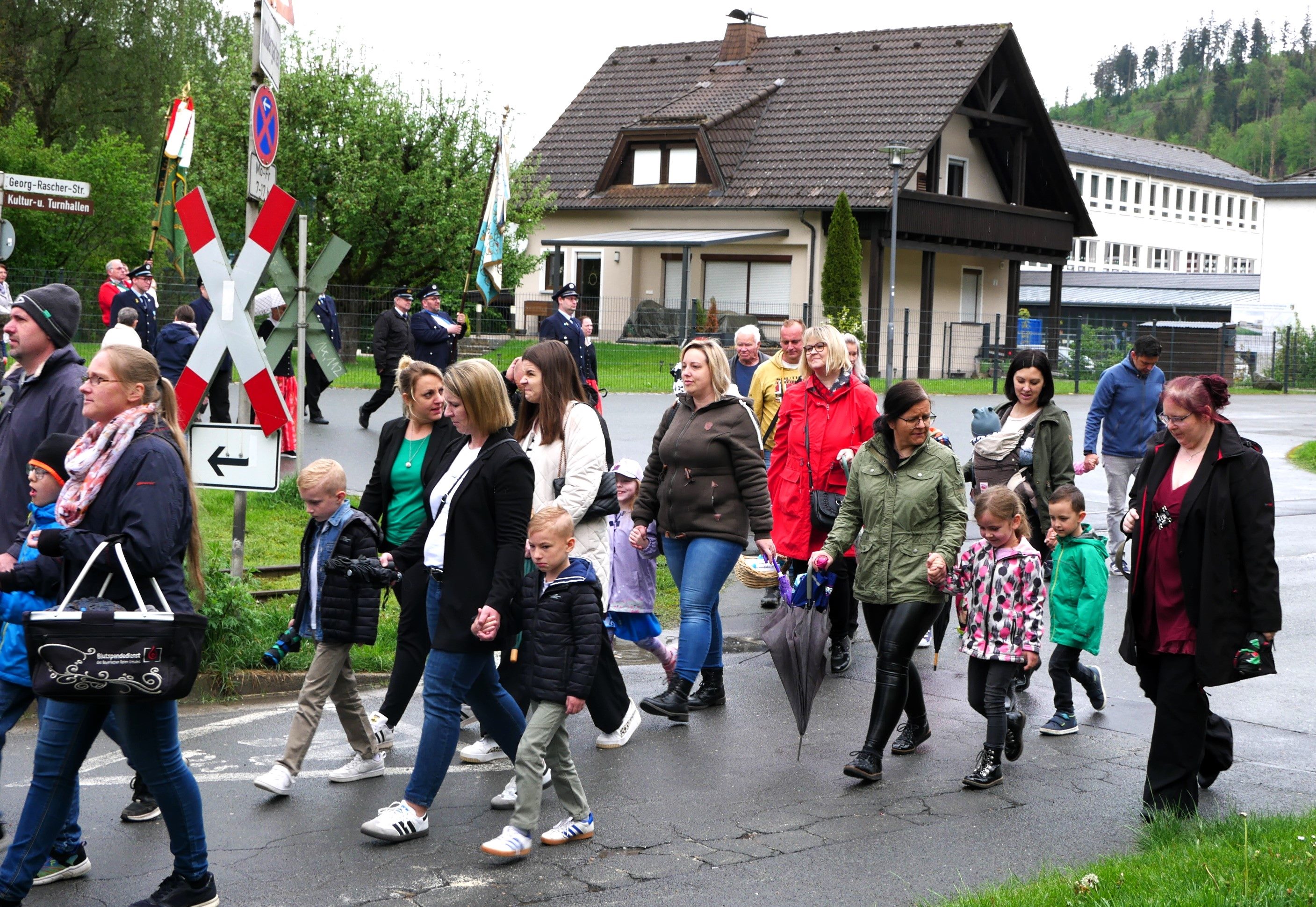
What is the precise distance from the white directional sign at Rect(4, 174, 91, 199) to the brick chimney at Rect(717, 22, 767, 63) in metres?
35.7

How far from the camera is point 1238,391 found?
4159 centimetres

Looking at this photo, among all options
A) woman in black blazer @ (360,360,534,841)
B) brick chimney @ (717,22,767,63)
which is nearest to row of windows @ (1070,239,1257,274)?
brick chimney @ (717,22,767,63)

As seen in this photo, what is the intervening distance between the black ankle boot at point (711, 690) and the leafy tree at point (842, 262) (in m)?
29.9

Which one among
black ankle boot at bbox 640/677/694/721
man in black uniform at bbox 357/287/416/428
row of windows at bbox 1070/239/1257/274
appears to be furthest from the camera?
row of windows at bbox 1070/239/1257/274

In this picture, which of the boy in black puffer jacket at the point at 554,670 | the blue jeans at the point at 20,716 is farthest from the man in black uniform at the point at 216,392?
the boy in black puffer jacket at the point at 554,670

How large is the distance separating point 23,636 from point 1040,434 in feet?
19.0

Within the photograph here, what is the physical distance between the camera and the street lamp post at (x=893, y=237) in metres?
32.8

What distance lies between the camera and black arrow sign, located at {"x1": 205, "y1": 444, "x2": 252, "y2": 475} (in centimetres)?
787

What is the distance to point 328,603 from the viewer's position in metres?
6.06

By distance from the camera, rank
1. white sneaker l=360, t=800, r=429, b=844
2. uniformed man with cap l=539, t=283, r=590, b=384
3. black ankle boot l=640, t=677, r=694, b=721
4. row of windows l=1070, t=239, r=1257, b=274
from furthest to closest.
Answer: row of windows l=1070, t=239, r=1257, b=274
uniformed man with cap l=539, t=283, r=590, b=384
black ankle boot l=640, t=677, r=694, b=721
white sneaker l=360, t=800, r=429, b=844

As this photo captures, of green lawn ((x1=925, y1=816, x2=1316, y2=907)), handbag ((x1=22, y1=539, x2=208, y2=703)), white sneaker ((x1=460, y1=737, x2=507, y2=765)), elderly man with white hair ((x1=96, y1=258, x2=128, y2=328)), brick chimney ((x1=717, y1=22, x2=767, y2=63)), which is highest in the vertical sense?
brick chimney ((x1=717, y1=22, x2=767, y2=63))

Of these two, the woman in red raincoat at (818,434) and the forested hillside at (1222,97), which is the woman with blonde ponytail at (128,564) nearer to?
the woman in red raincoat at (818,434)

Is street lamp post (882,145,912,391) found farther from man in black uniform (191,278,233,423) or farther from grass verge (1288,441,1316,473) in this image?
man in black uniform (191,278,233,423)

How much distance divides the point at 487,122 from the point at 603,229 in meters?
9.95
